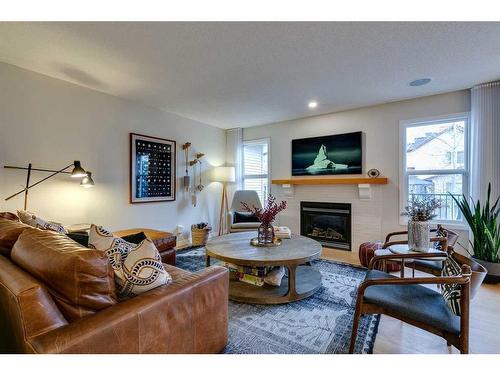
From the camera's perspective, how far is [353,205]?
13.0 ft

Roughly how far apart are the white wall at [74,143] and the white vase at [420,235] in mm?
3471

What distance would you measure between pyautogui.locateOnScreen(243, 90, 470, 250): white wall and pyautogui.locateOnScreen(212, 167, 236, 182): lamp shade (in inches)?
54.5

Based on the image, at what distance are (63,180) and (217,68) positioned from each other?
229 centimetres

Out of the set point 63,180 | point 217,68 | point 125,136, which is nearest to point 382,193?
point 217,68

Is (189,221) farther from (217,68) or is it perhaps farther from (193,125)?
(217,68)

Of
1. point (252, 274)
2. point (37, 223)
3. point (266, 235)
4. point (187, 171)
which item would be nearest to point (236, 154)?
point (187, 171)

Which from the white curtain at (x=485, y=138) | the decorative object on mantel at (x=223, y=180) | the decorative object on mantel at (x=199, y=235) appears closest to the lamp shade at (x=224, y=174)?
the decorative object on mantel at (x=223, y=180)

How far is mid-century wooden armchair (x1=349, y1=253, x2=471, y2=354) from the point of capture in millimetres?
1211

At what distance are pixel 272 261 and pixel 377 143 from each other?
282 cm

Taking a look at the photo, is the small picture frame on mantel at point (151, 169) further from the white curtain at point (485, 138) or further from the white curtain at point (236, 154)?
the white curtain at point (485, 138)

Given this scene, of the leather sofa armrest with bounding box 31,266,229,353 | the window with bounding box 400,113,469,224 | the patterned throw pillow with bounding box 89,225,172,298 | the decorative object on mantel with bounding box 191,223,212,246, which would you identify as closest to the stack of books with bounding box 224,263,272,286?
the leather sofa armrest with bounding box 31,266,229,353

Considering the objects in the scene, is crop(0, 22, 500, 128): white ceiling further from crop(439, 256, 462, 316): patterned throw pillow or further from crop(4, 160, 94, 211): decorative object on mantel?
crop(439, 256, 462, 316): patterned throw pillow
